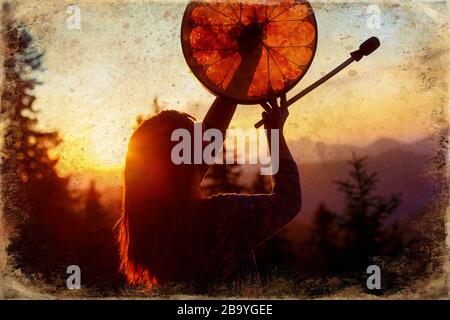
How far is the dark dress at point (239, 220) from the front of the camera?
6.98ft

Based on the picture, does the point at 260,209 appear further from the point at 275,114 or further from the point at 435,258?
the point at 435,258

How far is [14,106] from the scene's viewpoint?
3.77 metres

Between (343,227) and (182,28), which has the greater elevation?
(182,28)

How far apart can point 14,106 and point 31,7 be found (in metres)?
0.73

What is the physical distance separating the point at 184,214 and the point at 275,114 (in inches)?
24.7

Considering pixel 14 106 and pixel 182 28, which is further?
pixel 14 106

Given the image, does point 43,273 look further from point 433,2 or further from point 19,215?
point 433,2

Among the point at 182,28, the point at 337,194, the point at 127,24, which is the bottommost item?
the point at 337,194

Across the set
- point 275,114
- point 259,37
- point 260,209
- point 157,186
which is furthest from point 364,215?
point 157,186

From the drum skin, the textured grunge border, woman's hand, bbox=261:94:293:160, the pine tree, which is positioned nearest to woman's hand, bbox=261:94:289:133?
woman's hand, bbox=261:94:293:160

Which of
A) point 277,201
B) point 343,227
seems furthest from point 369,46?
point 343,227

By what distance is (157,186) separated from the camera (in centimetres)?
210

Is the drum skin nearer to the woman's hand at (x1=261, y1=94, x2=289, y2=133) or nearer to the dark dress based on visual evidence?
the woman's hand at (x1=261, y1=94, x2=289, y2=133)
